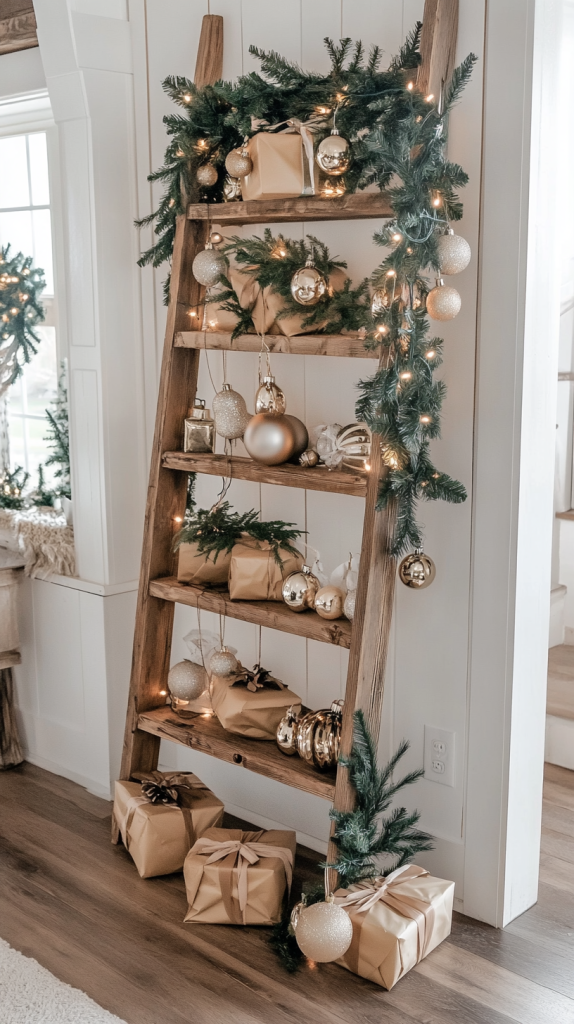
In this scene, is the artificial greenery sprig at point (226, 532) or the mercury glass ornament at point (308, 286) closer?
the mercury glass ornament at point (308, 286)

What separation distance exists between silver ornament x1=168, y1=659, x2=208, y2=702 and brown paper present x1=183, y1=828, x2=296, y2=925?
16.0 inches

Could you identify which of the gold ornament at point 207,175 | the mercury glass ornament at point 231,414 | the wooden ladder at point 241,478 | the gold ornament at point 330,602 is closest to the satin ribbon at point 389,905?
the wooden ladder at point 241,478

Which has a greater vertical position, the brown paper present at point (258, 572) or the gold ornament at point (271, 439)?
the gold ornament at point (271, 439)

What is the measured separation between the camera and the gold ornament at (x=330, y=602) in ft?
7.29

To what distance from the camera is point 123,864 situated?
8.43 ft

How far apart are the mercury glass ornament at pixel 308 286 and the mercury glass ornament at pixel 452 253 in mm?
307

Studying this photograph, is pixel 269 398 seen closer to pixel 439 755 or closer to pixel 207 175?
pixel 207 175

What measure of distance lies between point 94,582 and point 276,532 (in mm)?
780

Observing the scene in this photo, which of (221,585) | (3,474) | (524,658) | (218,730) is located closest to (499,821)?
(524,658)

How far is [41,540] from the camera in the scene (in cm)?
312

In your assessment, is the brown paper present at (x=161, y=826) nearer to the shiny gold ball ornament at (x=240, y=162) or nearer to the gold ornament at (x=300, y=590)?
the gold ornament at (x=300, y=590)

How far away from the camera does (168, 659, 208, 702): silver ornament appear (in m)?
2.56

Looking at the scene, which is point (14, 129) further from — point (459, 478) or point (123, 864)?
point (123, 864)

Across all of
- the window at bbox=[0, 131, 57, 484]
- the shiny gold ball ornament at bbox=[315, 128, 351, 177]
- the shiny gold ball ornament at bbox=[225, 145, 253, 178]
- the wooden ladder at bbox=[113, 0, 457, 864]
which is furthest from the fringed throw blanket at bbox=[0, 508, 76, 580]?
the shiny gold ball ornament at bbox=[315, 128, 351, 177]
